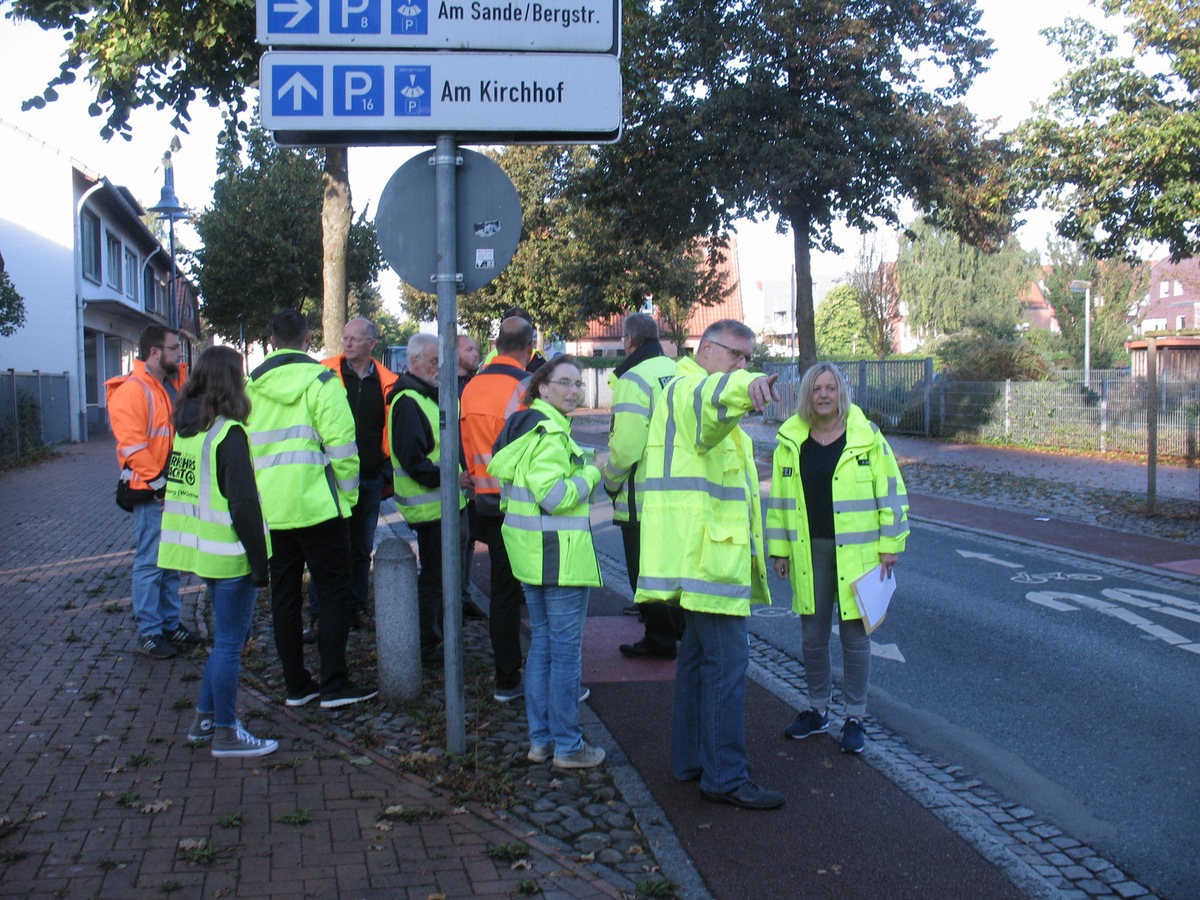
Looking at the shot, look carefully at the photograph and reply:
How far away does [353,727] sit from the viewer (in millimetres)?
5340

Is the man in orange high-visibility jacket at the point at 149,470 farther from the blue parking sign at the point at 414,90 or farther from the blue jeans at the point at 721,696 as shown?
the blue jeans at the point at 721,696

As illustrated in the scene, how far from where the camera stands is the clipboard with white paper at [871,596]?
497 cm

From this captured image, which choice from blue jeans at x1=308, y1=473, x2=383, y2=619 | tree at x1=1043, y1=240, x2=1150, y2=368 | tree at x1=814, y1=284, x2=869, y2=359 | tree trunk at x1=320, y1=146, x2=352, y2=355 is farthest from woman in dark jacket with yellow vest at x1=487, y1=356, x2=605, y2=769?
tree at x1=814, y1=284, x2=869, y2=359

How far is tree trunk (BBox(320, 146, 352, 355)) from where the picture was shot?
8758 mm

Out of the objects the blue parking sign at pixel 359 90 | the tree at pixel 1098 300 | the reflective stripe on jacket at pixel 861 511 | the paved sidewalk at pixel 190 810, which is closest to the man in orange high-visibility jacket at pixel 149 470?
the paved sidewalk at pixel 190 810

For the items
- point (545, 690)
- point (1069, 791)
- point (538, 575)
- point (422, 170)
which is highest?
point (422, 170)

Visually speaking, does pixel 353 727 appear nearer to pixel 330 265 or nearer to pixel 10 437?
pixel 330 265

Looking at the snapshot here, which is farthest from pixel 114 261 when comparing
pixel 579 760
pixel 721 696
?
pixel 721 696

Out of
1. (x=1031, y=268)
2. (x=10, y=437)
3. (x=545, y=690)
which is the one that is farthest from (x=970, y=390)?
(x=1031, y=268)

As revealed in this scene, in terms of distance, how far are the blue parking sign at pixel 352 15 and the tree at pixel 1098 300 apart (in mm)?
46504

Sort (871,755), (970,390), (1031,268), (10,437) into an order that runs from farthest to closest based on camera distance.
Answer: (1031,268), (970,390), (10,437), (871,755)

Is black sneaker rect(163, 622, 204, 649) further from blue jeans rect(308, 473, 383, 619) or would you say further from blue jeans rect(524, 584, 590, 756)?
blue jeans rect(524, 584, 590, 756)

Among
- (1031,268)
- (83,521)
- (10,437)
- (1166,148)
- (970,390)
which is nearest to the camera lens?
(1166,148)

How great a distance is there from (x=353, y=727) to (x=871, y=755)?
243 centimetres
